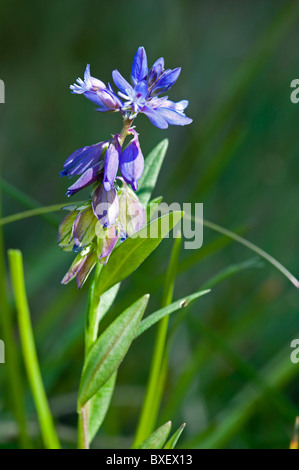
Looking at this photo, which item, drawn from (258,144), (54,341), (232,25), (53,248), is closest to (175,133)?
(258,144)

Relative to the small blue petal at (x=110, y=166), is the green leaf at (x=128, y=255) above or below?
below

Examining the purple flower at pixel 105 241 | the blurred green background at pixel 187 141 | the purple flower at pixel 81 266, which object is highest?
the blurred green background at pixel 187 141

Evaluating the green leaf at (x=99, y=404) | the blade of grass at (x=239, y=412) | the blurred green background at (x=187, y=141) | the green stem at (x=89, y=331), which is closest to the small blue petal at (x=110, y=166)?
the green stem at (x=89, y=331)

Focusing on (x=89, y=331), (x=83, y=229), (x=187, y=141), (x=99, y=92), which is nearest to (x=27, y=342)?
(x=89, y=331)

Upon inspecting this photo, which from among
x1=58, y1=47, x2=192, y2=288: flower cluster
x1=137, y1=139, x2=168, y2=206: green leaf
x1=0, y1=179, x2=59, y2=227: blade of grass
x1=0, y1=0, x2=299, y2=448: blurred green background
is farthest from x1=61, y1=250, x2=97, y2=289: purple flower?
x1=0, y1=0, x2=299, y2=448: blurred green background

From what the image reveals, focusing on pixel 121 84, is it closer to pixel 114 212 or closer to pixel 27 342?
pixel 114 212

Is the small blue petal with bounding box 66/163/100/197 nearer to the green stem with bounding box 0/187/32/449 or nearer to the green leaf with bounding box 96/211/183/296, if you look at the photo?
the green leaf with bounding box 96/211/183/296

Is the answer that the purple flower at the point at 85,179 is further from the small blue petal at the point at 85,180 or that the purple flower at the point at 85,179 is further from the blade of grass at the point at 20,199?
the blade of grass at the point at 20,199
